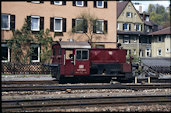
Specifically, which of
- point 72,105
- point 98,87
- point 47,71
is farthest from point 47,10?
point 72,105

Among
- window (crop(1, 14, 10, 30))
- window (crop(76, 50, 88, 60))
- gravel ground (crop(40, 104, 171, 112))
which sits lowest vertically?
gravel ground (crop(40, 104, 171, 112))

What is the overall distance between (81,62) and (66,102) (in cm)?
781

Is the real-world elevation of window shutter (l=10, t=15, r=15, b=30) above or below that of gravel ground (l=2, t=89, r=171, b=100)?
above

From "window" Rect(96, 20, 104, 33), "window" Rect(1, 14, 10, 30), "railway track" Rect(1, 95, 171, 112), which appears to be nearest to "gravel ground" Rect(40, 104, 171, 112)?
"railway track" Rect(1, 95, 171, 112)

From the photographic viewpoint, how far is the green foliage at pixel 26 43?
88.6 feet

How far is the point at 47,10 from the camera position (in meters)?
29.0

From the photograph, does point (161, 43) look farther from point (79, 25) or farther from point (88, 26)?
point (79, 25)

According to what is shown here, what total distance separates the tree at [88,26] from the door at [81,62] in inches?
508

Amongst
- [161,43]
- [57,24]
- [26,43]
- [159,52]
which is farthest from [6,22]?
[159,52]

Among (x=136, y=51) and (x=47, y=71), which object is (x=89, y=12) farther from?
(x=136, y=51)

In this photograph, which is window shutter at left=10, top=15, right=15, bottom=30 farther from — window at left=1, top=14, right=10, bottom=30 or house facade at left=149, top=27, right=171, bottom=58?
house facade at left=149, top=27, right=171, bottom=58

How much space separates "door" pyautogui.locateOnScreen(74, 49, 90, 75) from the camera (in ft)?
56.8

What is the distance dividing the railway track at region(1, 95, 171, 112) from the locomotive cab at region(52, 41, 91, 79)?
7128 millimetres

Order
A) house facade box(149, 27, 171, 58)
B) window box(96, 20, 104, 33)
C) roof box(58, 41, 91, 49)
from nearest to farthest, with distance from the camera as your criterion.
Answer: roof box(58, 41, 91, 49)
window box(96, 20, 104, 33)
house facade box(149, 27, 171, 58)
